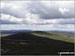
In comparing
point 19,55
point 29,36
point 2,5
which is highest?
point 2,5

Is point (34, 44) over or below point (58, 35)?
below

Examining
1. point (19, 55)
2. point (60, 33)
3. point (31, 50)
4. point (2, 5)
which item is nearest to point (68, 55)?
point (60, 33)

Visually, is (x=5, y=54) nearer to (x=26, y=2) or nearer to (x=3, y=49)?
(x=3, y=49)

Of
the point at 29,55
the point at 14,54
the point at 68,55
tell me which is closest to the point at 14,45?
the point at 14,54

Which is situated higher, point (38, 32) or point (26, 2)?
point (26, 2)

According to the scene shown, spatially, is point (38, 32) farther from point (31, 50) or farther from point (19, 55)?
point (19, 55)

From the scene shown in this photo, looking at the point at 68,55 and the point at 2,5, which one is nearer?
the point at 68,55
